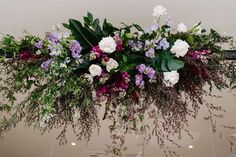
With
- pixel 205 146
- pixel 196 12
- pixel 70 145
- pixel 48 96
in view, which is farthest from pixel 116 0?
pixel 205 146

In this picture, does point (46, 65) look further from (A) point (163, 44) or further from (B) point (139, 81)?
(A) point (163, 44)

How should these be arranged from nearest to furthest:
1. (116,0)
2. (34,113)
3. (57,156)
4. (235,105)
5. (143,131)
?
(143,131) < (34,113) < (116,0) < (235,105) < (57,156)

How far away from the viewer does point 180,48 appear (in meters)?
1.56

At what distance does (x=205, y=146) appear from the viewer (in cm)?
380

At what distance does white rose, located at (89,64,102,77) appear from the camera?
1538 mm

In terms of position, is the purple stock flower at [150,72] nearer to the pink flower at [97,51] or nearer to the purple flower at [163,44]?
the purple flower at [163,44]

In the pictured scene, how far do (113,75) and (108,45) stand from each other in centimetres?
18

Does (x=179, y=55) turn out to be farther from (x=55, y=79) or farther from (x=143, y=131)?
(x=55, y=79)

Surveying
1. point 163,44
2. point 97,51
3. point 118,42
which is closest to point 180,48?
point 163,44

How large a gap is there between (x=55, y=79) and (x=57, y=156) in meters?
2.72

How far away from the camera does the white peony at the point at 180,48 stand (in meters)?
1.56

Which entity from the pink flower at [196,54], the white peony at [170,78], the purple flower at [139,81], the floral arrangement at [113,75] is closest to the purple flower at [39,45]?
the floral arrangement at [113,75]

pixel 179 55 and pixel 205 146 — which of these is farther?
pixel 205 146

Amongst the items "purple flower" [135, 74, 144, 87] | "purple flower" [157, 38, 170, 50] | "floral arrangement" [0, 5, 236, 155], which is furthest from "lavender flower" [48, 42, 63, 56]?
"purple flower" [157, 38, 170, 50]
